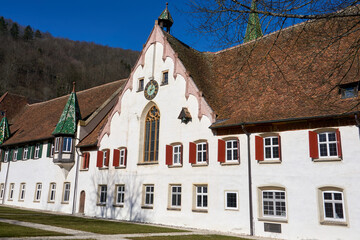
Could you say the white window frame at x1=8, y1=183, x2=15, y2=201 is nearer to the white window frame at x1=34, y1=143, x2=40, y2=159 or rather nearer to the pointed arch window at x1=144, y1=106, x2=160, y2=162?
the white window frame at x1=34, y1=143, x2=40, y2=159

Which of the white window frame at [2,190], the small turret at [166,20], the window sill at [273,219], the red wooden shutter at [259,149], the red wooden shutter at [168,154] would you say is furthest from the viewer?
the white window frame at [2,190]

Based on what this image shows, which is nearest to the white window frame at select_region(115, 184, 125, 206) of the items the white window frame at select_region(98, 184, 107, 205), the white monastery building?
the white monastery building

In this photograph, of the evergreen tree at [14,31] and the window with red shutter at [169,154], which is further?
the evergreen tree at [14,31]

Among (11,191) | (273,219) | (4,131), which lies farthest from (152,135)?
(4,131)

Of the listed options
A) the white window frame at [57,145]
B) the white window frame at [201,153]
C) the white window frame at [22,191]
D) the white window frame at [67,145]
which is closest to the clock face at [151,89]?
the white window frame at [201,153]

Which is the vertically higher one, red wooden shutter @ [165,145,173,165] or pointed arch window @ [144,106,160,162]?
pointed arch window @ [144,106,160,162]

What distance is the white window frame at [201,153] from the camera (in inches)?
774

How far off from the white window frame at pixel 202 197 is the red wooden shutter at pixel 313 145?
20.6 feet

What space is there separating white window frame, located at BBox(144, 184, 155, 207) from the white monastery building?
0.06 meters

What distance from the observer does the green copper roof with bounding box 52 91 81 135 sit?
27.8m

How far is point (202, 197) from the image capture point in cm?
1920

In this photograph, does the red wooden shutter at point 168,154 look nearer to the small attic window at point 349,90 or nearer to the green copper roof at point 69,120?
the small attic window at point 349,90

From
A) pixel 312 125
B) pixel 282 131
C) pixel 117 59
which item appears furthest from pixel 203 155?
pixel 117 59

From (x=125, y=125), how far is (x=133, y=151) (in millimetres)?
2190
